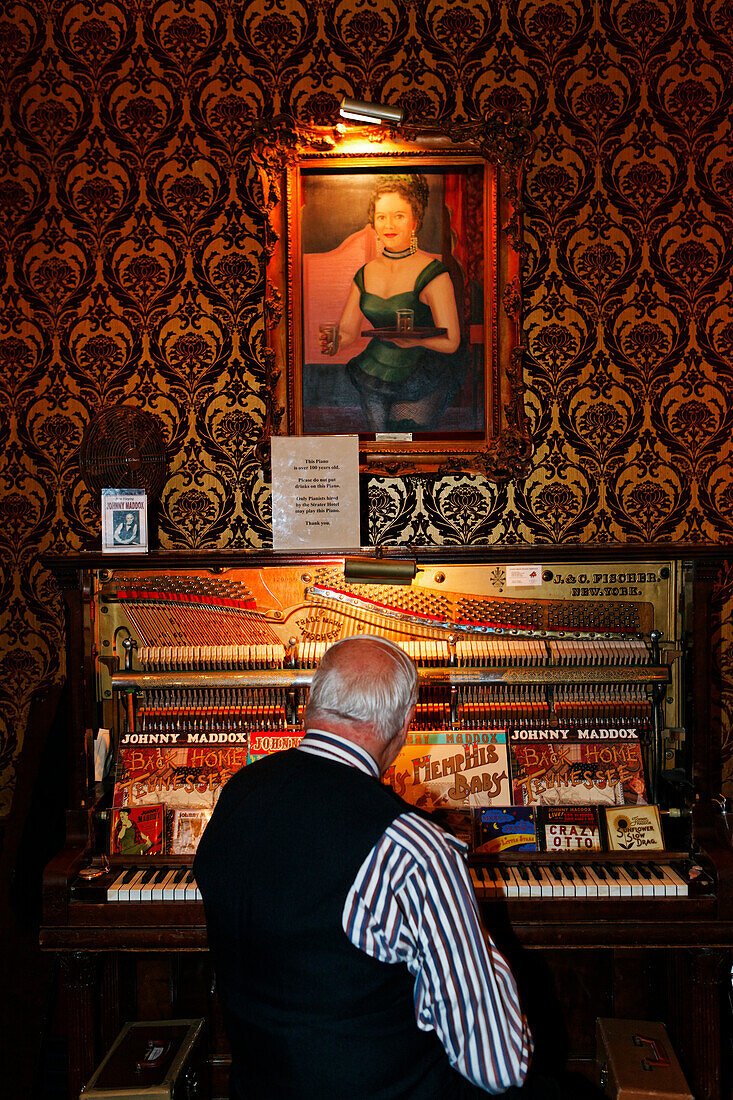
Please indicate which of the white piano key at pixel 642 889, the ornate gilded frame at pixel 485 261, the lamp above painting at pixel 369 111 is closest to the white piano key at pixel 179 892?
the white piano key at pixel 642 889

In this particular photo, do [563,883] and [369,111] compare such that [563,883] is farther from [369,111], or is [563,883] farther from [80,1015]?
[369,111]

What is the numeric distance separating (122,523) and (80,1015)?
1.34 metres

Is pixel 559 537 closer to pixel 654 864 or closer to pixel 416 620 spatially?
pixel 416 620

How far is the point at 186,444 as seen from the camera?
294 centimetres

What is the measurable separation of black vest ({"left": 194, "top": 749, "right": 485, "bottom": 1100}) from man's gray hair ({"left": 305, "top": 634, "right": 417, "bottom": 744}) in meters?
0.12

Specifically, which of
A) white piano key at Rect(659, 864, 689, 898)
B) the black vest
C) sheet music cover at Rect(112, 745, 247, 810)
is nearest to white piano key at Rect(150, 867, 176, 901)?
sheet music cover at Rect(112, 745, 247, 810)

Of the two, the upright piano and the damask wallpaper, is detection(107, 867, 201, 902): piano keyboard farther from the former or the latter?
the damask wallpaper

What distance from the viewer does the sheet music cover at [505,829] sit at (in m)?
2.35

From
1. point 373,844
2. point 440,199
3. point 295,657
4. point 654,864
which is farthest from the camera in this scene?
point 440,199

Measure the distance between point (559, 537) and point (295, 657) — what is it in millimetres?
1064

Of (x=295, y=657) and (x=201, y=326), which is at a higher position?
(x=201, y=326)

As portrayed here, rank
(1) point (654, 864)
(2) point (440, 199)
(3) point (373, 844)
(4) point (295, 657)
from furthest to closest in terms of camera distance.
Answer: (2) point (440, 199), (4) point (295, 657), (1) point (654, 864), (3) point (373, 844)

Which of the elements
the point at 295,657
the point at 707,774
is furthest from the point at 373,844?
the point at 707,774

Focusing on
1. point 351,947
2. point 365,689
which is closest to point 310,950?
point 351,947
